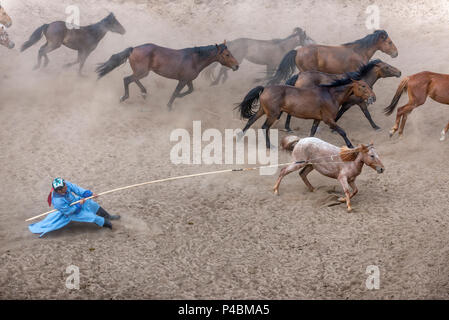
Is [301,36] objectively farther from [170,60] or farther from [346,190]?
[346,190]

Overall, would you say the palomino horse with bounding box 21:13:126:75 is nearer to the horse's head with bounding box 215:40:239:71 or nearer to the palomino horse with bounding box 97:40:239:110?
the palomino horse with bounding box 97:40:239:110

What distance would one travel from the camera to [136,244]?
617 centimetres

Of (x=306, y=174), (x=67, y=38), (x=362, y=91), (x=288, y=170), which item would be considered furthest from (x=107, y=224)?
Answer: (x=67, y=38)

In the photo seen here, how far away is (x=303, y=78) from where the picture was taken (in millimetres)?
10117

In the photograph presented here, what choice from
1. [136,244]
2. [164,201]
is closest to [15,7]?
[164,201]

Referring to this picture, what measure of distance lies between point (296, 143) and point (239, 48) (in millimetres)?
5707

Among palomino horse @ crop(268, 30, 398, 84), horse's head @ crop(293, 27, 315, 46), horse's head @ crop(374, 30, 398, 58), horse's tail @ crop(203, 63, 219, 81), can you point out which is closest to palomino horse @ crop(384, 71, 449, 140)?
palomino horse @ crop(268, 30, 398, 84)

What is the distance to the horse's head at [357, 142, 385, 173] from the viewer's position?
22.2 ft

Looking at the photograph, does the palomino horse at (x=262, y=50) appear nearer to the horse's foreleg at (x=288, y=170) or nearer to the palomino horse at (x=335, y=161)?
the palomino horse at (x=335, y=161)

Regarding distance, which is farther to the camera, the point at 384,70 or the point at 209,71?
the point at 209,71

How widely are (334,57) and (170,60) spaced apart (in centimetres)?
359

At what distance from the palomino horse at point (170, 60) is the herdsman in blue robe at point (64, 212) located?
5.16 m

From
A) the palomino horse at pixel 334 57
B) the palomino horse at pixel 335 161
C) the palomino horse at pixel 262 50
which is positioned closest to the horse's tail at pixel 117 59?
the palomino horse at pixel 262 50

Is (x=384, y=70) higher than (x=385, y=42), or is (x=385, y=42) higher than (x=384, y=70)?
(x=385, y=42)
